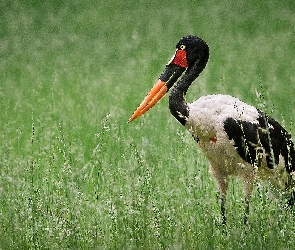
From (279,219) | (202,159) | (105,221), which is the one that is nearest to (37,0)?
(202,159)

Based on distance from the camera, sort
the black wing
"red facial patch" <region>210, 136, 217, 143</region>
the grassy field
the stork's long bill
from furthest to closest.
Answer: the stork's long bill
"red facial patch" <region>210, 136, 217, 143</region>
the black wing
the grassy field

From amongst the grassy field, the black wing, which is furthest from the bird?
the grassy field

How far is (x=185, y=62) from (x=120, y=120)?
2.59 metres

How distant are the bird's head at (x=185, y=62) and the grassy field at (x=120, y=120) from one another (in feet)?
1.01

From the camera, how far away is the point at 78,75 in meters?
10.4

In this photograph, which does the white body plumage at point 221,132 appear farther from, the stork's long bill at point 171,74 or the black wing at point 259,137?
the stork's long bill at point 171,74

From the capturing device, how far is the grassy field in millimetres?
3957

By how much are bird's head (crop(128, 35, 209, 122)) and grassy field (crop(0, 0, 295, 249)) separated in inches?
12.1

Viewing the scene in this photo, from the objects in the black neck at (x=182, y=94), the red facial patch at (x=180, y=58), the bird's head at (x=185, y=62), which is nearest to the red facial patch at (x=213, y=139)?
the black neck at (x=182, y=94)

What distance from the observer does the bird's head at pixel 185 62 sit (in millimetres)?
5359

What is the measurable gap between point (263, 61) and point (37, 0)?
4.33 meters

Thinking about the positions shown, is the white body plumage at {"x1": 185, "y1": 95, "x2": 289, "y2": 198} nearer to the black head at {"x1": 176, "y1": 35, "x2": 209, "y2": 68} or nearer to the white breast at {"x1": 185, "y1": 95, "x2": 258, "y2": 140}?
the white breast at {"x1": 185, "y1": 95, "x2": 258, "y2": 140}

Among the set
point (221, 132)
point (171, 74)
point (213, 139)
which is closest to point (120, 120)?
point (171, 74)

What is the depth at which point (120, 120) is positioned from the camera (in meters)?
7.90
